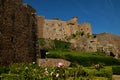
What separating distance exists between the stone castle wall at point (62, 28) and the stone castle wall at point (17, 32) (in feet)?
101

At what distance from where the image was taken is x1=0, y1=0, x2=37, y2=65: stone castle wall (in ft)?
64.1

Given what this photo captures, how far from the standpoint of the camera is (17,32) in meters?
21.4

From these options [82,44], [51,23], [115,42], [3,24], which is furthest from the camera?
[51,23]

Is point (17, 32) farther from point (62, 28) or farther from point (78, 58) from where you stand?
point (62, 28)

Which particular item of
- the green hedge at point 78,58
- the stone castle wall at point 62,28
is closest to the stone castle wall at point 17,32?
the green hedge at point 78,58

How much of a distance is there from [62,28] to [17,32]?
38232mm

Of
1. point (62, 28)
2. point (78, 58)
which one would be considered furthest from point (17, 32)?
point (62, 28)

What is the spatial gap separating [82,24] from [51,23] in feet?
28.4

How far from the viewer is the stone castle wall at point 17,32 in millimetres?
19531

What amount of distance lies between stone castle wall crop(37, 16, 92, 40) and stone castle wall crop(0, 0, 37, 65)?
3086 centimetres

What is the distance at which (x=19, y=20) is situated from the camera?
2183 cm

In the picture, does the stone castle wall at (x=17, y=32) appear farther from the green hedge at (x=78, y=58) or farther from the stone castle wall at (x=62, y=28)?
the stone castle wall at (x=62, y=28)

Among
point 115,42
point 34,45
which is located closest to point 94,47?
point 115,42

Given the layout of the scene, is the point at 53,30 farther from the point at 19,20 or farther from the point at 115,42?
the point at 19,20
